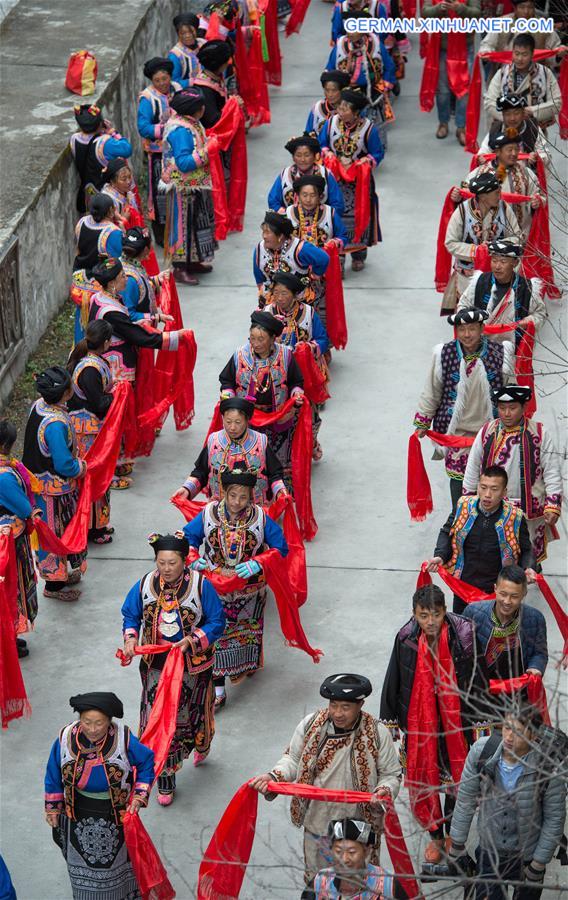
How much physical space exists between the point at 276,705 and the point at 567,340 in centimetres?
509

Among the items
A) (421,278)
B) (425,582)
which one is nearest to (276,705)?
(425,582)

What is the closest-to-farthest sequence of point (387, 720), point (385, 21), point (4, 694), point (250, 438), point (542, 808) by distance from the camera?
1. point (542, 808)
2. point (387, 720)
3. point (4, 694)
4. point (250, 438)
5. point (385, 21)

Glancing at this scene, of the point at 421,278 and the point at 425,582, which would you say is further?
the point at 421,278

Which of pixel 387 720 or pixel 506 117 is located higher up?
pixel 506 117

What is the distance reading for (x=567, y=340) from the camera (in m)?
13.9

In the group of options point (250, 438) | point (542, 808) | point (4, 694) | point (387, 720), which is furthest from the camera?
point (250, 438)

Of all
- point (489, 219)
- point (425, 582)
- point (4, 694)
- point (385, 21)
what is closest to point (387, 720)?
point (425, 582)

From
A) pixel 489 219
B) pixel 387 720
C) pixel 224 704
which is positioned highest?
pixel 489 219

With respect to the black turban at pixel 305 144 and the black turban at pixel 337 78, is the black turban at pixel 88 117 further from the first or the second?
the black turban at pixel 305 144

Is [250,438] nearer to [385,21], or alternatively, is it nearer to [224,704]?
[224,704]

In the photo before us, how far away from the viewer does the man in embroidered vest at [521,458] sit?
976cm

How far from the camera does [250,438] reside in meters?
10.2

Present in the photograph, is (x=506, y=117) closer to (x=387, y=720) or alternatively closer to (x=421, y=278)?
(x=421, y=278)

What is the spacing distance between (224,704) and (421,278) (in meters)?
6.11
